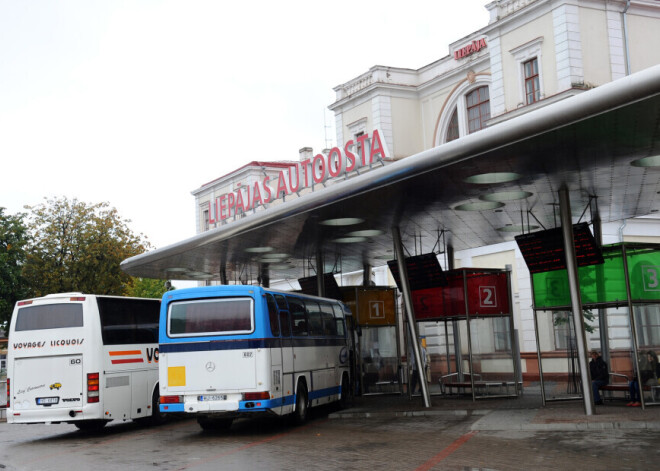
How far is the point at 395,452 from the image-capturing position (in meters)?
12.2

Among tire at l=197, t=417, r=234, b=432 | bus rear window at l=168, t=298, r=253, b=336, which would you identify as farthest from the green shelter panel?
tire at l=197, t=417, r=234, b=432

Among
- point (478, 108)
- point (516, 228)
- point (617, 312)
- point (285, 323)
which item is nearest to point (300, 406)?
point (285, 323)

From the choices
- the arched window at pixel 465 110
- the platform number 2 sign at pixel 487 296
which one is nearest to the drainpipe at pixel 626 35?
the arched window at pixel 465 110

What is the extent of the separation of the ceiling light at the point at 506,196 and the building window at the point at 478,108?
792 inches

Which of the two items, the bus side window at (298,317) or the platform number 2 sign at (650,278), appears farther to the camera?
the bus side window at (298,317)

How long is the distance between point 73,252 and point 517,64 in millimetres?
25578

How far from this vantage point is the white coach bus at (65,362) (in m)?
16.8

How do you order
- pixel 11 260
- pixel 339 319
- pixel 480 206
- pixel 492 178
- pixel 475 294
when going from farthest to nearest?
pixel 11 260, pixel 339 319, pixel 475 294, pixel 480 206, pixel 492 178

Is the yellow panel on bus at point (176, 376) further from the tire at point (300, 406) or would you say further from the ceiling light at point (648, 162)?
the ceiling light at point (648, 162)

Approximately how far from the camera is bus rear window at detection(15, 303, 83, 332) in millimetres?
16938

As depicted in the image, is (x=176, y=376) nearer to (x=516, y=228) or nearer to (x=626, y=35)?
(x=516, y=228)

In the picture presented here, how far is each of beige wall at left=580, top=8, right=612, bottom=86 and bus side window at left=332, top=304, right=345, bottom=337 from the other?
584 inches

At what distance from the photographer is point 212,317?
15742 millimetres

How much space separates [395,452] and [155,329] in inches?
352
